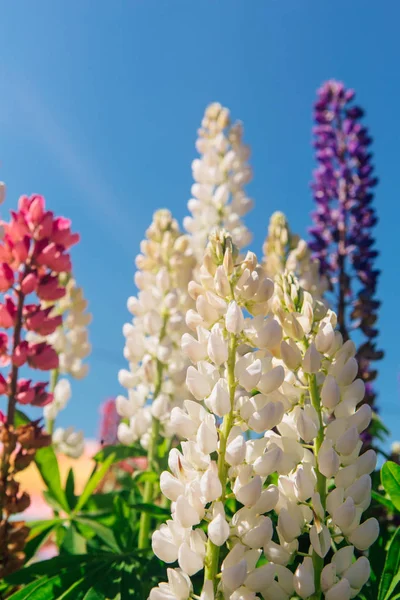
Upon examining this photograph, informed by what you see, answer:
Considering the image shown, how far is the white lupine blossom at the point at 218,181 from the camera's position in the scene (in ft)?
8.54

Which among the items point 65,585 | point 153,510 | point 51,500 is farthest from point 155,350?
point 65,585

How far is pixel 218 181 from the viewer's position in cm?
282

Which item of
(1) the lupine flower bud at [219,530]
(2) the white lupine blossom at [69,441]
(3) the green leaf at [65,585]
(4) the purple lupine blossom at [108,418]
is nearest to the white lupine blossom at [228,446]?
(1) the lupine flower bud at [219,530]

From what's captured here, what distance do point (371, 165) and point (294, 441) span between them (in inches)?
105

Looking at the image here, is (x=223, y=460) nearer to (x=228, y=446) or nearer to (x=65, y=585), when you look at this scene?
(x=228, y=446)

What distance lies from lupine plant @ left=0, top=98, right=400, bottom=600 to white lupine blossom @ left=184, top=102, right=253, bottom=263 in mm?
378

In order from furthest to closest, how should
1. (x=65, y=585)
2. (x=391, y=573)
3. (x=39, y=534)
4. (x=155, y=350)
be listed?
(x=155, y=350) < (x=39, y=534) < (x=65, y=585) < (x=391, y=573)

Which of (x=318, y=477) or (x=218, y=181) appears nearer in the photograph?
(x=318, y=477)

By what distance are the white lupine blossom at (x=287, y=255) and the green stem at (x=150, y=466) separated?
713 mm

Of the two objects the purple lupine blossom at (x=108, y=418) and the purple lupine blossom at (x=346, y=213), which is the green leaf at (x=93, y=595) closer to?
the purple lupine blossom at (x=346, y=213)

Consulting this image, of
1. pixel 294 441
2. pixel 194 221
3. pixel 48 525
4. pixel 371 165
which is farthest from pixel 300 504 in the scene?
pixel 371 165

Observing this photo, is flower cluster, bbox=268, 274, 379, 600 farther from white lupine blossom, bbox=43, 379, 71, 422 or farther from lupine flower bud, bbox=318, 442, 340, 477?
white lupine blossom, bbox=43, 379, 71, 422

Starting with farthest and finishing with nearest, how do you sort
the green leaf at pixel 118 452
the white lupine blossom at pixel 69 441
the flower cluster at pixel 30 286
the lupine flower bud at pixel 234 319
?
the white lupine blossom at pixel 69 441
the green leaf at pixel 118 452
the flower cluster at pixel 30 286
the lupine flower bud at pixel 234 319

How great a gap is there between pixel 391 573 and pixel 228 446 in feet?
1.48
